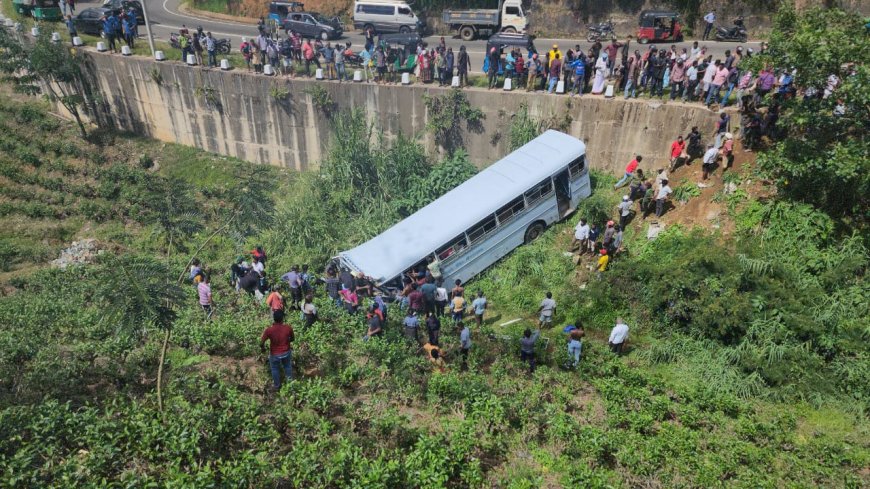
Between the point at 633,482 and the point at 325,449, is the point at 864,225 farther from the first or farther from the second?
the point at 325,449

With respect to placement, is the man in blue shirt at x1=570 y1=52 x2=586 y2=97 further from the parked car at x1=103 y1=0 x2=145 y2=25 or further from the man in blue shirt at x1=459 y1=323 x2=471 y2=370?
the parked car at x1=103 y1=0 x2=145 y2=25

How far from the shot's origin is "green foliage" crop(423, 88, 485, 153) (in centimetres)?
1927

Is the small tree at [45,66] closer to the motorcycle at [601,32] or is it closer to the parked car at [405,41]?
the parked car at [405,41]

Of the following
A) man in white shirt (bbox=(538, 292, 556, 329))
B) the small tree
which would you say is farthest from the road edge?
man in white shirt (bbox=(538, 292, 556, 329))

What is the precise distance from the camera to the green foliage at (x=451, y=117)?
19266 millimetres

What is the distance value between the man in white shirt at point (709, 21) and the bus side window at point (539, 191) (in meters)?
14.1

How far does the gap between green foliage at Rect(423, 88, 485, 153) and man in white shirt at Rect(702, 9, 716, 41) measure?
11935 mm

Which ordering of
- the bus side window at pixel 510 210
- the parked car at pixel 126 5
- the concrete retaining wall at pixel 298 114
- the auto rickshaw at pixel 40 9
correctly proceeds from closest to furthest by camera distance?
the bus side window at pixel 510 210
the concrete retaining wall at pixel 298 114
the parked car at pixel 126 5
the auto rickshaw at pixel 40 9

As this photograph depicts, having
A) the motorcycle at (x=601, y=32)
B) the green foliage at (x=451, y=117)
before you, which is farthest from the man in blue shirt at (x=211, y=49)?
the motorcycle at (x=601, y=32)

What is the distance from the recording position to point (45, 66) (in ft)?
78.2

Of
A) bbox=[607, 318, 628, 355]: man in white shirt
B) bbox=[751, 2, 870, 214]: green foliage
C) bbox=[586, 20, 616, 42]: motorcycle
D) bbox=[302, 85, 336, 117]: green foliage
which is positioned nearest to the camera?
bbox=[751, 2, 870, 214]: green foliage

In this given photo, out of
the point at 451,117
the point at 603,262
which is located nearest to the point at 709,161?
the point at 603,262

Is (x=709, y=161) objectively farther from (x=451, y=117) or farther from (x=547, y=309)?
(x=451, y=117)

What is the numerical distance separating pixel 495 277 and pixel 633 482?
7.53 m
